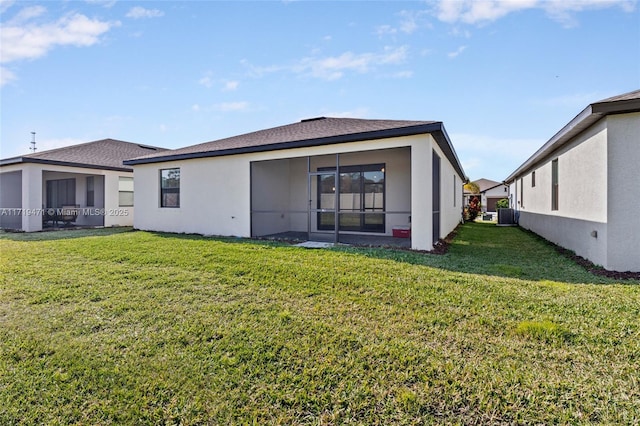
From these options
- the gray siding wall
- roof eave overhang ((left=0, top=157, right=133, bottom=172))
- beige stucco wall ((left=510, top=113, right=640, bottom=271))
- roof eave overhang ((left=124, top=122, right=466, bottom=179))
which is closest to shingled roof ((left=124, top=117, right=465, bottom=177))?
roof eave overhang ((left=124, top=122, right=466, bottom=179))

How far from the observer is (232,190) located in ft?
33.9

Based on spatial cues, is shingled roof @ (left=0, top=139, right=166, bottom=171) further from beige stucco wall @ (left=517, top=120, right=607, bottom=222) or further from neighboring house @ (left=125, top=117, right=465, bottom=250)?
beige stucco wall @ (left=517, top=120, right=607, bottom=222)

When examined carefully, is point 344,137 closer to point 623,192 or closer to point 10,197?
point 623,192

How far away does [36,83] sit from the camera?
1059cm

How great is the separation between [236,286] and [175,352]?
178 cm

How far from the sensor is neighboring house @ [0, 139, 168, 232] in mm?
12578

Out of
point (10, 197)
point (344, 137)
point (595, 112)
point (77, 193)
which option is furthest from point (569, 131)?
point (10, 197)

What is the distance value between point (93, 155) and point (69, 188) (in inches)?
128

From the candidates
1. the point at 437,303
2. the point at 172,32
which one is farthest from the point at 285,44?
the point at 437,303

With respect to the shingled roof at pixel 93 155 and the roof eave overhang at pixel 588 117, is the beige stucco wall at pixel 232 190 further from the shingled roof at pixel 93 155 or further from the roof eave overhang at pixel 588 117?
the shingled roof at pixel 93 155

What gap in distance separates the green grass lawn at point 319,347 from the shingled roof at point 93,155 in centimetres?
946

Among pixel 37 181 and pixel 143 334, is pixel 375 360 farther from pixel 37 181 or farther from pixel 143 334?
pixel 37 181

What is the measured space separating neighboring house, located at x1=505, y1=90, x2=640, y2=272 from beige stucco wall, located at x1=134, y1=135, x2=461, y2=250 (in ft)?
9.85

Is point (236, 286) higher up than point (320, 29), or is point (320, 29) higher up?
point (320, 29)
